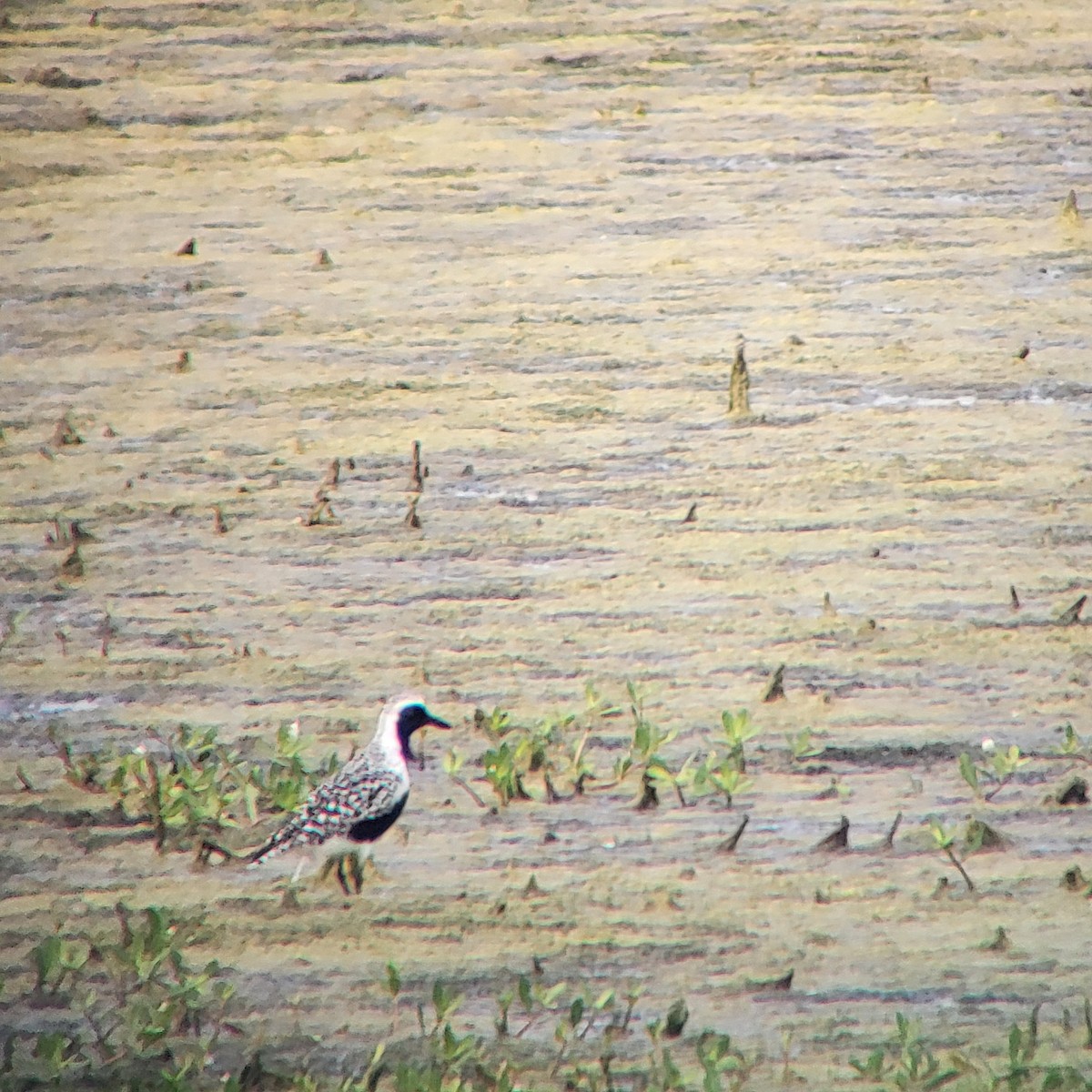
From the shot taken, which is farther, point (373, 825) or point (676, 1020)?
point (373, 825)

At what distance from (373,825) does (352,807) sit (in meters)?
0.09

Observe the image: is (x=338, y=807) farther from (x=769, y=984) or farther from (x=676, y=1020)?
(x=769, y=984)

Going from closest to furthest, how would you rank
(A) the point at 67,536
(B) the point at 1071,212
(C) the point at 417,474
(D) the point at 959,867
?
(D) the point at 959,867 < (A) the point at 67,536 < (C) the point at 417,474 < (B) the point at 1071,212

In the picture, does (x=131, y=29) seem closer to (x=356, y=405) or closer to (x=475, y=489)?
(x=356, y=405)

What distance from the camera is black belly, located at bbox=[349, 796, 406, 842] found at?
4.08 m

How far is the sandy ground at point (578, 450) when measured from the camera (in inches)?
158

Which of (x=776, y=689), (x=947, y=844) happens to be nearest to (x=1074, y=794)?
(x=947, y=844)

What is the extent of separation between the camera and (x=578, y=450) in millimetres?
5629

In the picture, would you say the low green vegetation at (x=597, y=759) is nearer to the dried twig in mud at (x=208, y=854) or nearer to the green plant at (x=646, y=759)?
the green plant at (x=646, y=759)

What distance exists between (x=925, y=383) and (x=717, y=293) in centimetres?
89

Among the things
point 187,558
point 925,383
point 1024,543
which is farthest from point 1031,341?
point 187,558

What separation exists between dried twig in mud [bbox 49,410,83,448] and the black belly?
88.0 inches

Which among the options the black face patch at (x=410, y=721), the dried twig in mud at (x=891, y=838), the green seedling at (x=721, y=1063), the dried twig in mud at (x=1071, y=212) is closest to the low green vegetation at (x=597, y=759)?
the black face patch at (x=410, y=721)

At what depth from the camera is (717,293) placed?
623 centimetres
